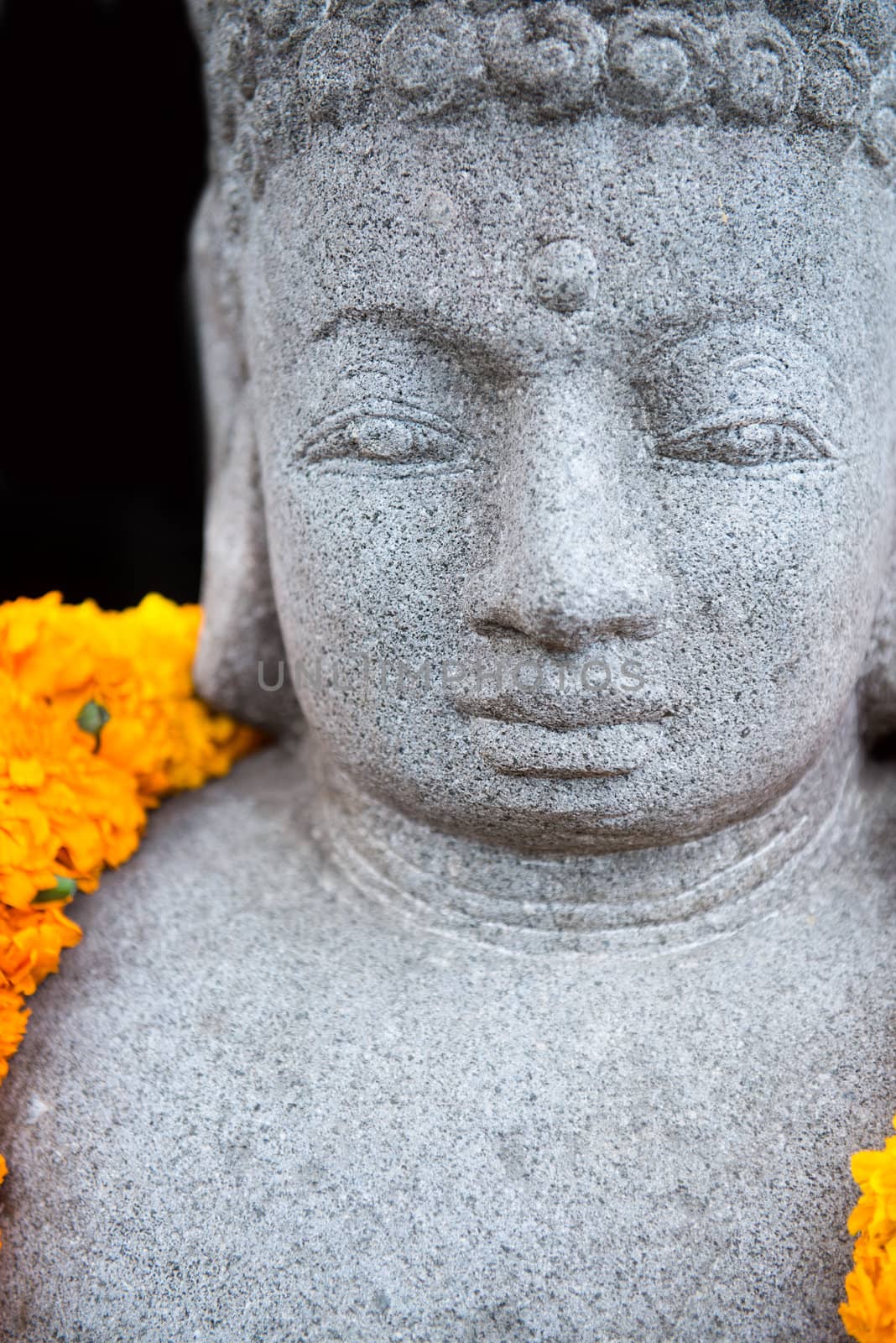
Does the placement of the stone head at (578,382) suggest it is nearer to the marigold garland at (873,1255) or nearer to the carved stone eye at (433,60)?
the carved stone eye at (433,60)

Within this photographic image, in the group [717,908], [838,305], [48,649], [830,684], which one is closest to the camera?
[838,305]

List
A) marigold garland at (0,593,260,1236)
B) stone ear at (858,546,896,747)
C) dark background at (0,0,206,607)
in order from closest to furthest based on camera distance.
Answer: marigold garland at (0,593,260,1236)
stone ear at (858,546,896,747)
dark background at (0,0,206,607)

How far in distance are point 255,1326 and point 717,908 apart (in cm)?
77

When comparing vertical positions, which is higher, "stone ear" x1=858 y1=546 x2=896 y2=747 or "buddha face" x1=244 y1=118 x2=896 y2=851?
"buddha face" x1=244 y1=118 x2=896 y2=851

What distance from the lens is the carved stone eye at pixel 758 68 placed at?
1.28m

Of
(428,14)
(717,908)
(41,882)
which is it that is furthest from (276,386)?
(717,908)

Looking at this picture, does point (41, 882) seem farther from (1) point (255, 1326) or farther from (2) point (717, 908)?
(2) point (717, 908)

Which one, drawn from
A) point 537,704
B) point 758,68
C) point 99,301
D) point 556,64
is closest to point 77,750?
point 537,704

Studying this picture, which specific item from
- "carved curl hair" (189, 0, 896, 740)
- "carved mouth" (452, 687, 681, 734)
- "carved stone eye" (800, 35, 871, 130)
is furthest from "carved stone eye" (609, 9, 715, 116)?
"carved mouth" (452, 687, 681, 734)

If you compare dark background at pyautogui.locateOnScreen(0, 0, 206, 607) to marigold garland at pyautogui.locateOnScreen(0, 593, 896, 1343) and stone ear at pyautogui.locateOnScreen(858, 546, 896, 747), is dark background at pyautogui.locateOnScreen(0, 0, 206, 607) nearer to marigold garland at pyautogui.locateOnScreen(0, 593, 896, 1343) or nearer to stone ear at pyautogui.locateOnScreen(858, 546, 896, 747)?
marigold garland at pyautogui.locateOnScreen(0, 593, 896, 1343)

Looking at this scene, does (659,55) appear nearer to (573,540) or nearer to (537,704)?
(573,540)

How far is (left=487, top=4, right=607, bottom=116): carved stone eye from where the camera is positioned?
126 cm

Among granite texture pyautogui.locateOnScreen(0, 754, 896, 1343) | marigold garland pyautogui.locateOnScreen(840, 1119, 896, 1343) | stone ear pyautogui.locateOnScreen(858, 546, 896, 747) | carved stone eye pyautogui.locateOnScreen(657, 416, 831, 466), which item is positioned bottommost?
granite texture pyautogui.locateOnScreen(0, 754, 896, 1343)

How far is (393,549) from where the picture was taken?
145 centimetres
